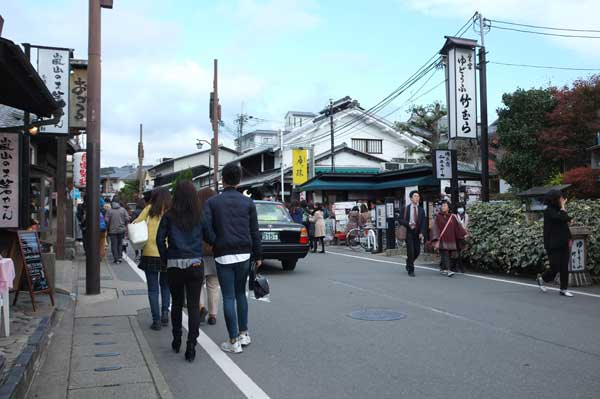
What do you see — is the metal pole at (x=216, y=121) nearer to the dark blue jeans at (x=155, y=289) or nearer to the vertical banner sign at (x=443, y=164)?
the vertical banner sign at (x=443, y=164)

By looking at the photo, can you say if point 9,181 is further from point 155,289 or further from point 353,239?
point 353,239

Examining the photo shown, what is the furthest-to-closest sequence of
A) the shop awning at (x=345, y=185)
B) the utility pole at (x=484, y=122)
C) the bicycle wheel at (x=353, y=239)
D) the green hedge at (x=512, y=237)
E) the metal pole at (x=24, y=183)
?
1. the shop awning at (x=345, y=185)
2. the bicycle wheel at (x=353, y=239)
3. the utility pole at (x=484, y=122)
4. the green hedge at (x=512, y=237)
5. the metal pole at (x=24, y=183)

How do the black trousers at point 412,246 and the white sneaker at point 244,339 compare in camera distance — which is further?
the black trousers at point 412,246

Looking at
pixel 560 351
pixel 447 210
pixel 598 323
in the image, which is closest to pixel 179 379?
pixel 560 351

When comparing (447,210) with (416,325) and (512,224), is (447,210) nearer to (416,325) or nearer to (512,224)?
(512,224)

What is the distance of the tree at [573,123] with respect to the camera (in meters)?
21.3

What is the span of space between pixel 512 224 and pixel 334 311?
5.79m

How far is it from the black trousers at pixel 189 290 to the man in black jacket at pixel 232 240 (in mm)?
259

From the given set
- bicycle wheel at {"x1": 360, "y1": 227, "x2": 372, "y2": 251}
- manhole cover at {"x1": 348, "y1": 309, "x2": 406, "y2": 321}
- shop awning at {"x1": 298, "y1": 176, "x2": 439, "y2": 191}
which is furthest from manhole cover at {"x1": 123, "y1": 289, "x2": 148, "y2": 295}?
shop awning at {"x1": 298, "y1": 176, "x2": 439, "y2": 191}

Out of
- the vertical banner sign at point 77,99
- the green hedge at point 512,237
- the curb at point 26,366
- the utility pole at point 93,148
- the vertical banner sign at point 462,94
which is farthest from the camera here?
the vertical banner sign at point 462,94

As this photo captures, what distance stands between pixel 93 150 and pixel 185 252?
185 inches

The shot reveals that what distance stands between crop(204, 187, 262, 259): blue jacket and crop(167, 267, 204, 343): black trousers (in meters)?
0.32

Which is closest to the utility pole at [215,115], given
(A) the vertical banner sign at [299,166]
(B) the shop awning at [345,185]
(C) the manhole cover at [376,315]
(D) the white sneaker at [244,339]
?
(A) the vertical banner sign at [299,166]

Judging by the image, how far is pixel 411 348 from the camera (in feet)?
19.4
